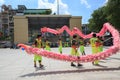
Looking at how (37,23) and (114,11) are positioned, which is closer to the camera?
(114,11)

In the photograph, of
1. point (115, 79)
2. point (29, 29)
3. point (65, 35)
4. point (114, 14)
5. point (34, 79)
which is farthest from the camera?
point (29, 29)

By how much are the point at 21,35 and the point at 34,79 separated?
80738 millimetres

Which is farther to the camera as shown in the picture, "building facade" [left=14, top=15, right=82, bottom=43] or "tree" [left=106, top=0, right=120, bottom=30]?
"building facade" [left=14, top=15, right=82, bottom=43]

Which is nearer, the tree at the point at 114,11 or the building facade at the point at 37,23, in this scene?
the tree at the point at 114,11

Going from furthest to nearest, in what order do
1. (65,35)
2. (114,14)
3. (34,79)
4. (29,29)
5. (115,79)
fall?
(29,29) < (65,35) < (114,14) < (34,79) < (115,79)

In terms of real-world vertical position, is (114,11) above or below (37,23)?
above

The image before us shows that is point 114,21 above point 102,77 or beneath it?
above

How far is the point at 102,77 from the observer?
1357 cm

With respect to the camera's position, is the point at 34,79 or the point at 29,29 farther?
the point at 29,29

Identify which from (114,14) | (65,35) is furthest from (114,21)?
(65,35)

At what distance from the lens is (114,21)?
2146 inches

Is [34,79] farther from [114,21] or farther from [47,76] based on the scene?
[114,21]

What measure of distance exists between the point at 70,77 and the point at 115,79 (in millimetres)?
2040

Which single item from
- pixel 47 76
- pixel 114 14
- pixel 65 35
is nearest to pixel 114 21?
pixel 114 14
